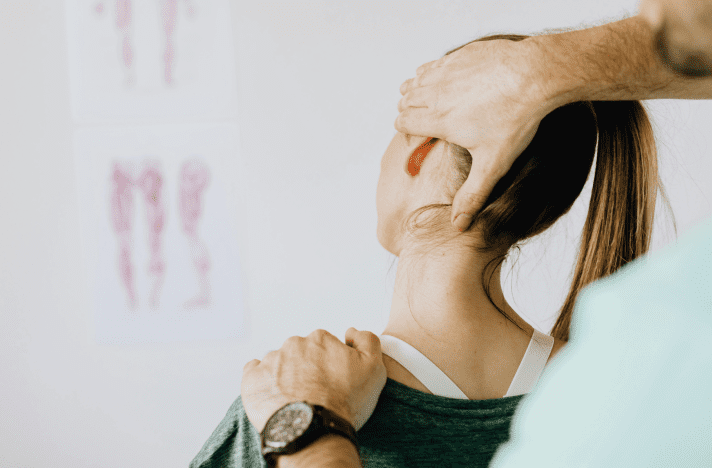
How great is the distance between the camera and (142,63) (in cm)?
174

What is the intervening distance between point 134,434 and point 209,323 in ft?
1.36

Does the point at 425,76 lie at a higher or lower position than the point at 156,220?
higher

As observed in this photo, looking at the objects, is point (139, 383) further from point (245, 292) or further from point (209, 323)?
point (245, 292)

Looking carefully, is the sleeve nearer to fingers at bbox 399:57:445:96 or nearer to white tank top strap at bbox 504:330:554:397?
white tank top strap at bbox 504:330:554:397

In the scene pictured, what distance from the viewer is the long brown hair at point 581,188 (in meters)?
0.76

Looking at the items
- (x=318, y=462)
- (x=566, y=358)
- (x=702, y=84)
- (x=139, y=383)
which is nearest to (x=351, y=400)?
(x=318, y=462)

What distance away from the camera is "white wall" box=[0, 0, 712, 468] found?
5.65 feet

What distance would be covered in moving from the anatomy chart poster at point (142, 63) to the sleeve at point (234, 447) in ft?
4.07

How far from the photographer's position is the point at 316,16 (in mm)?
1740

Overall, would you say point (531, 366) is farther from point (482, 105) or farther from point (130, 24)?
point (130, 24)

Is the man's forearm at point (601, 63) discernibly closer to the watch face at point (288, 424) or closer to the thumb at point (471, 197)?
the thumb at point (471, 197)

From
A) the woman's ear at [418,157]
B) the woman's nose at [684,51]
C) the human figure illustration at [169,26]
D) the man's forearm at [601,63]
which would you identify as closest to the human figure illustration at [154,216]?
the human figure illustration at [169,26]

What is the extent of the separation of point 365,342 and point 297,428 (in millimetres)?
157

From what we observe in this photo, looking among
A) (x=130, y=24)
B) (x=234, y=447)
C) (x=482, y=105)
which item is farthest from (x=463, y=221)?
(x=130, y=24)
